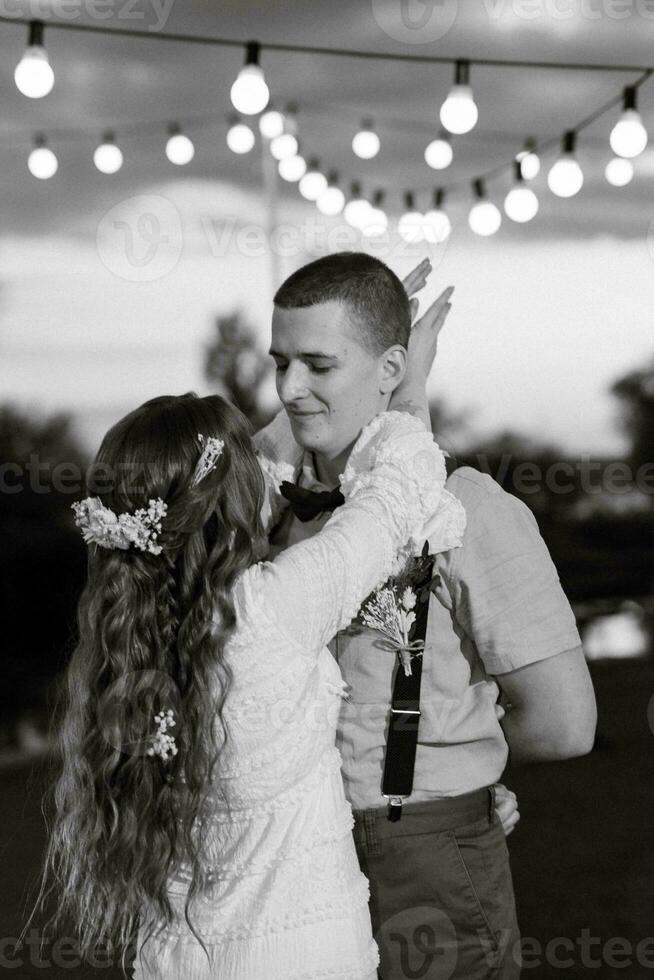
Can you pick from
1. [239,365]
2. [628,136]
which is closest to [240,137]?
[628,136]

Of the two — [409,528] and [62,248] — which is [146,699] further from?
[62,248]

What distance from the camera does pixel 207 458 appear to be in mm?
1474

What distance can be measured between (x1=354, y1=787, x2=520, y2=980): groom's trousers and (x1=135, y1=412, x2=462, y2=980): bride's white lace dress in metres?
0.09

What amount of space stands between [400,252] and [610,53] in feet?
6.50

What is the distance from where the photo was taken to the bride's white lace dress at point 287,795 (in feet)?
4.81

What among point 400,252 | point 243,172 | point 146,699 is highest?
point 243,172

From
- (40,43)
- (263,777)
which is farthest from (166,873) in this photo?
(40,43)

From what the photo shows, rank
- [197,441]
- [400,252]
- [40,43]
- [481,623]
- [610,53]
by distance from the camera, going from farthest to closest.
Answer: [400,252]
[610,53]
[40,43]
[481,623]
[197,441]

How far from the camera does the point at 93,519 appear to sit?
4.92ft

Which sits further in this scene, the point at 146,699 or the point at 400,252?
the point at 400,252

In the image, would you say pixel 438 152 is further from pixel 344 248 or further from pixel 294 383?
pixel 294 383

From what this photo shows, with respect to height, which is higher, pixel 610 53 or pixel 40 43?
pixel 610 53
